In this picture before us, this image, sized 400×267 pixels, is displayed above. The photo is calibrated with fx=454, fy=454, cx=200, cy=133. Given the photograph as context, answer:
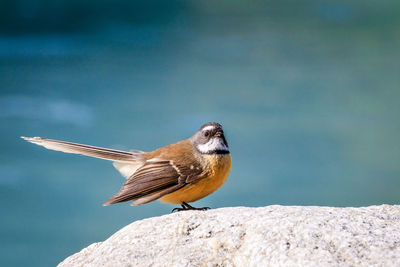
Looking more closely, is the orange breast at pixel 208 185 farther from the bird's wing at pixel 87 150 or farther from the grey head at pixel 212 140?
the bird's wing at pixel 87 150

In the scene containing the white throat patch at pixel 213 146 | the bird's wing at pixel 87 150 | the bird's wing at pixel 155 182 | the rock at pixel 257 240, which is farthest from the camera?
the bird's wing at pixel 87 150

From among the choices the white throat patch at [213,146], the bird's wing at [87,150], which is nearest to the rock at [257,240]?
the white throat patch at [213,146]

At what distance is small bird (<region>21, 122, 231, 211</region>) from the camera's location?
505 cm

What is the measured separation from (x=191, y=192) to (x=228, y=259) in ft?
5.06

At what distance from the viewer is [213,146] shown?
528cm

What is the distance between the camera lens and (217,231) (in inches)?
155

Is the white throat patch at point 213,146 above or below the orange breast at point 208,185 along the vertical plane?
above

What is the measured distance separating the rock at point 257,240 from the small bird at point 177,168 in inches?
23.2

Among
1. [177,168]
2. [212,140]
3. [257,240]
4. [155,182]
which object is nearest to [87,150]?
[155,182]

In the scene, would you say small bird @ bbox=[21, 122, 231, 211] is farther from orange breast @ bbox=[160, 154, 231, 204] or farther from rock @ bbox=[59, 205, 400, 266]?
rock @ bbox=[59, 205, 400, 266]

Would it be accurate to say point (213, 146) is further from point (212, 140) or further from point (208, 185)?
point (208, 185)

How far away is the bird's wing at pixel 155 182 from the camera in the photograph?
16.5 feet

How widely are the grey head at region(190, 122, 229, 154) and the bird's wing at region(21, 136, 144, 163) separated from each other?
808 mm

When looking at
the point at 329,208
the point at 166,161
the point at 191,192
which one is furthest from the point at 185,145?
the point at 329,208
